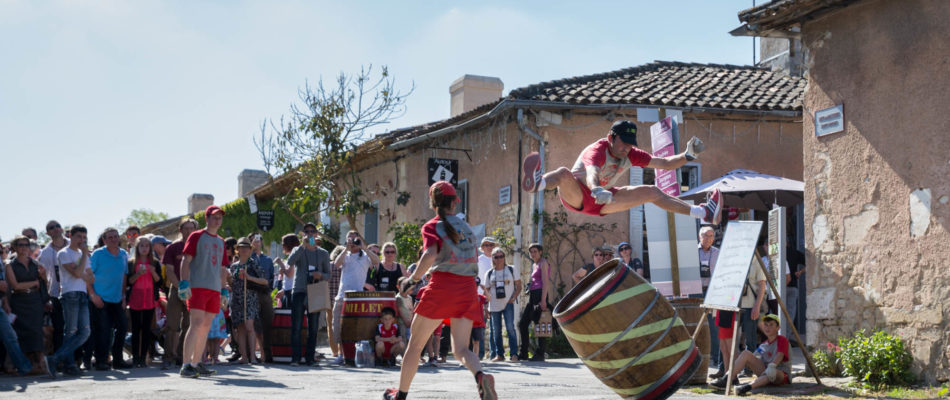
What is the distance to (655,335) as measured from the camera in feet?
20.3

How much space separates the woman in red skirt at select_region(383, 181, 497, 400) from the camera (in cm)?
646

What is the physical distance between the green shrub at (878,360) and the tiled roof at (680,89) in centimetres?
761

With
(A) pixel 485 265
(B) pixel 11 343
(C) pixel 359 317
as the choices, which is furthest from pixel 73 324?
(A) pixel 485 265

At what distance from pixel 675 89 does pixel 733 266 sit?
8588 mm

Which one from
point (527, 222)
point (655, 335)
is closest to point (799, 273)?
point (527, 222)

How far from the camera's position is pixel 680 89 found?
58.4 feet

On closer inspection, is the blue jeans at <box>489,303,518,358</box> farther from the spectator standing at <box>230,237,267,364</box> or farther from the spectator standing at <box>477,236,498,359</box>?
the spectator standing at <box>230,237,267,364</box>

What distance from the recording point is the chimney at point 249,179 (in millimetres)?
39250

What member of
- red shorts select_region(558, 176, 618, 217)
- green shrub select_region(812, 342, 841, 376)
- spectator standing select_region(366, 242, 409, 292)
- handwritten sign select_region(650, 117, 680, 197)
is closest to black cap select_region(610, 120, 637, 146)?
red shorts select_region(558, 176, 618, 217)

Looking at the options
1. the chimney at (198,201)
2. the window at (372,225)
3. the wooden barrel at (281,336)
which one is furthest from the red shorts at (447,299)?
the chimney at (198,201)

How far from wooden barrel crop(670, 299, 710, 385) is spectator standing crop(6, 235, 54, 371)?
261 inches

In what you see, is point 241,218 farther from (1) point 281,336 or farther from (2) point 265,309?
(1) point 281,336

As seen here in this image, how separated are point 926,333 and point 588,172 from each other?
3.98m

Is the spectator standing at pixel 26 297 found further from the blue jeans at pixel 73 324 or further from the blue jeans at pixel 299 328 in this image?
the blue jeans at pixel 299 328
